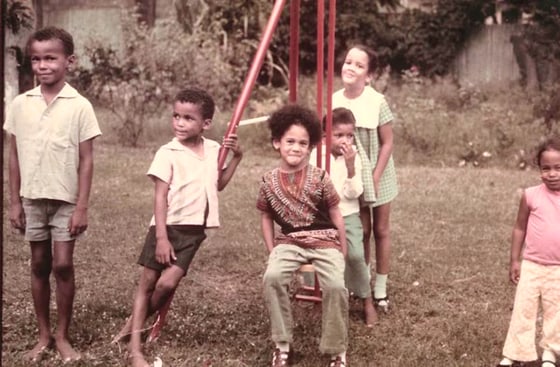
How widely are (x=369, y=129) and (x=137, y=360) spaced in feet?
6.28

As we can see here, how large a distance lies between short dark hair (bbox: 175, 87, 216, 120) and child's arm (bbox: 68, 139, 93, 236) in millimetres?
498

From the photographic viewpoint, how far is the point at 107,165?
35.4 ft

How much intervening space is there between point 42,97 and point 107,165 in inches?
260

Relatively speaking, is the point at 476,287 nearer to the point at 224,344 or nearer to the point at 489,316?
the point at 489,316

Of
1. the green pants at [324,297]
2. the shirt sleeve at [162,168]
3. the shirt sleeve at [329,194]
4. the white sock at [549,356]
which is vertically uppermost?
the shirt sleeve at [162,168]

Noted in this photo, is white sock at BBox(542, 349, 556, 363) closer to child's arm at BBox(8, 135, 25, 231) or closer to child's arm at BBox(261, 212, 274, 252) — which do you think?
child's arm at BBox(261, 212, 274, 252)

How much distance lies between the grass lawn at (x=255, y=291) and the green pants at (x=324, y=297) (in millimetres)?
227

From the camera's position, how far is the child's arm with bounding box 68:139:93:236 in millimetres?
4254

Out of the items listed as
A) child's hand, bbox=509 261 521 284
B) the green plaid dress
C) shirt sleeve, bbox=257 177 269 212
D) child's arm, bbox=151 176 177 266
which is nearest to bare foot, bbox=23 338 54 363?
child's arm, bbox=151 176 177 266

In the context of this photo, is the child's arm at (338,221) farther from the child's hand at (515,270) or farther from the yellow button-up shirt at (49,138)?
the yellow button-up shirt at (49,138)

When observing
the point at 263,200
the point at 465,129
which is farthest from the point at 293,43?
the point at 465,129

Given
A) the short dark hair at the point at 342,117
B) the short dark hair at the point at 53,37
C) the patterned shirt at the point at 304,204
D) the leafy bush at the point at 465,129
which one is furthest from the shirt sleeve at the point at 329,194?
the leafy bush at the point at 465,129

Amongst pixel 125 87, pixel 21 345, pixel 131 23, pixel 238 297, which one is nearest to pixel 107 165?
pixel 125 87

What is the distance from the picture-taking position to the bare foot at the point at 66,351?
14.1ft
